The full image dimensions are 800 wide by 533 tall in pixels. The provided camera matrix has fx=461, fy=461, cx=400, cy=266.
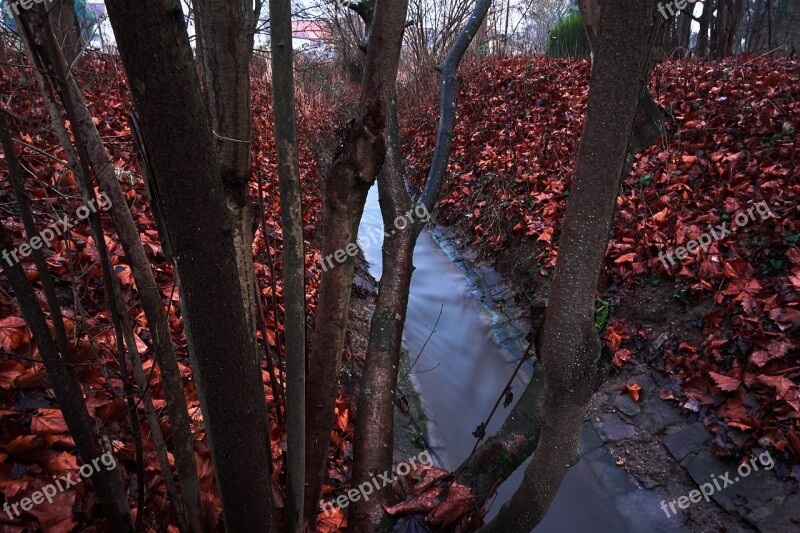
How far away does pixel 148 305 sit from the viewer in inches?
44.8

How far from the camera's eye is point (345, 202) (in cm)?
141

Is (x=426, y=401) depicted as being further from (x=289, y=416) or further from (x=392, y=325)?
(x=289, y=416)

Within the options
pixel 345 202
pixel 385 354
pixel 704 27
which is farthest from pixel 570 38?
pixel 345 202

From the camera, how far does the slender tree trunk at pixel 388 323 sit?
178 cm

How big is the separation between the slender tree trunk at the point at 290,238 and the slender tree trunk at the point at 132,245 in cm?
28

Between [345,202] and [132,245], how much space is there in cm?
58

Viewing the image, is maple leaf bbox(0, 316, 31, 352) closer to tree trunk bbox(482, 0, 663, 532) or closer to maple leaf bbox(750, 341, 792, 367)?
tree trunk bbox(482, 0, 663, 532)

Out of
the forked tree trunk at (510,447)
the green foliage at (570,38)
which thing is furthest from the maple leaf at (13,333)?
the green foliage at (570,38)

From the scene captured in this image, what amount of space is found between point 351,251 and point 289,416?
535 millimetres

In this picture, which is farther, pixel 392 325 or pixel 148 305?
pixel 392 325

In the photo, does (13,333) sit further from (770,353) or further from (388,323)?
(770,353)

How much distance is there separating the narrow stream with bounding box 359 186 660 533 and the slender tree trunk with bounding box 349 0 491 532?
161 centimetres

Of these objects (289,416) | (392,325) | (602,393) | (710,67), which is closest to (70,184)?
(392,325)

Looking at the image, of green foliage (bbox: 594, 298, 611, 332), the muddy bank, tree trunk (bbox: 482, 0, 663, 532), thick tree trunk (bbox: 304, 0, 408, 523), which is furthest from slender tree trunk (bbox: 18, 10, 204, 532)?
the muddy bank
